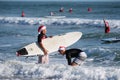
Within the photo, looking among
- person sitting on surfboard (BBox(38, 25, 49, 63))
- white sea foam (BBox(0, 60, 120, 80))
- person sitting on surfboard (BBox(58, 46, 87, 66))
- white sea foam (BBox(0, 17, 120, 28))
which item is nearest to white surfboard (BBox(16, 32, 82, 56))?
person sitting on surfboard (BBox(38, 25, 49, 63))

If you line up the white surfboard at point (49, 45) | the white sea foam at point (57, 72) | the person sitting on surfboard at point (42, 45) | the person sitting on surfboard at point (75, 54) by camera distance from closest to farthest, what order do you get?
the person sitting on surfboard at point (75, 54) → the white sea foam at point (57, 72) → the person sitting on surfboard at point (42, 45) → the white surfboard at point (49, 45)

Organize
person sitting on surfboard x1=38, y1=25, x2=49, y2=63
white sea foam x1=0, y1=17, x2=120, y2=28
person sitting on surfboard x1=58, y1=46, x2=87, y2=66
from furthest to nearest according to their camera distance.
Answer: white sea foam x1=0, y1=17, x2=120, y2=28, person sitting on surfboard x1=38, y1=25, x2=49, y2=63, person sitting on surfboard x1=58, y1=46, x2=87, y2=66

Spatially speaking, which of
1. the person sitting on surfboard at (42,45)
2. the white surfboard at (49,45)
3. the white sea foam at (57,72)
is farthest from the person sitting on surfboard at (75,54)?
the white surfboard at (49,45)

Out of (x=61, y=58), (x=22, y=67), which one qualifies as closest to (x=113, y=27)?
(x=61, y=58)

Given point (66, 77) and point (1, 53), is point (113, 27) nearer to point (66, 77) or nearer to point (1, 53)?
point (1, 53)

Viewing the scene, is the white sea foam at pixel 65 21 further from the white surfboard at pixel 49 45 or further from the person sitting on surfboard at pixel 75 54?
the person sitting on surfboard at pixel 75 54

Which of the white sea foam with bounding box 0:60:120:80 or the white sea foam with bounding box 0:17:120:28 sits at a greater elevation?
the white sea foam with bounding box 0:60:120:80

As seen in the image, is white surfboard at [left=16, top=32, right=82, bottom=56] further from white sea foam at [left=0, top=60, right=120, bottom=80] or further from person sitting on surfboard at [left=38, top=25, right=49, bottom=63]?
white sea foam at [left=0, top=60, right=120, bottom=80]

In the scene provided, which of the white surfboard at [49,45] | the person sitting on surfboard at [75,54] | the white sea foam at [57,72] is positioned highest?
the person sitting on surfboard at [75,54]

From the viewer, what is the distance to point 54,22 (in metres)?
45.0

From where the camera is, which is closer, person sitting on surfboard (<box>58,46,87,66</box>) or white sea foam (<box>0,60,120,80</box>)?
person sitting on surfboard (<box>58,46,87,66</box>)

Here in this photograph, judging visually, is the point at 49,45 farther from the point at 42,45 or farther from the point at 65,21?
the point at 65,21

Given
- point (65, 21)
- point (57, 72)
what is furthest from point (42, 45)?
point (65, 21)

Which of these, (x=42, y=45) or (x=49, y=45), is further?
(x=49, y=45)
